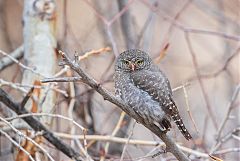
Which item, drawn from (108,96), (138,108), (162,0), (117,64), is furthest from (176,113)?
(162,0)

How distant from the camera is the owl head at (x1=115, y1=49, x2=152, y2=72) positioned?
3.13 metres

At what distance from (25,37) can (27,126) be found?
0.66 m

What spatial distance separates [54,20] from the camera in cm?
375

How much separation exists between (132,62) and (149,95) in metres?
0.28

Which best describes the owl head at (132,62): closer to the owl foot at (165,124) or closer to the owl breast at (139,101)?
the owl breast at (139,101)

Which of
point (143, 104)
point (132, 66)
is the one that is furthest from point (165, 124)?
point (132, 66)

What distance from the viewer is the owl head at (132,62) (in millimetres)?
Answer: 3135

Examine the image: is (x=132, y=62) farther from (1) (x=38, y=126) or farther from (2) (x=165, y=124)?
(1) (x=38, y=126)

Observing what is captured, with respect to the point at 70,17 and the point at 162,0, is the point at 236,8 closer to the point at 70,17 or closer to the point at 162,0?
the point at 162,0

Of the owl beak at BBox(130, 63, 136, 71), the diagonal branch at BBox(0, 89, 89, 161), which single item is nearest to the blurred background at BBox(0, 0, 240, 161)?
the diagonal branch at BBox(0, 89, 89, 161)

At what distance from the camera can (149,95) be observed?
2941 mm

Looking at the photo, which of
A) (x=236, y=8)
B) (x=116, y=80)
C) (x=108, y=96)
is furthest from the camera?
(x=236, y=8)

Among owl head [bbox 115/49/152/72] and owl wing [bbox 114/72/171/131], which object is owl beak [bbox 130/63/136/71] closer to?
owl head [bbox 115/49/152/72]

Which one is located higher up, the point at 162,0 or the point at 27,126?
the point at 162,0
